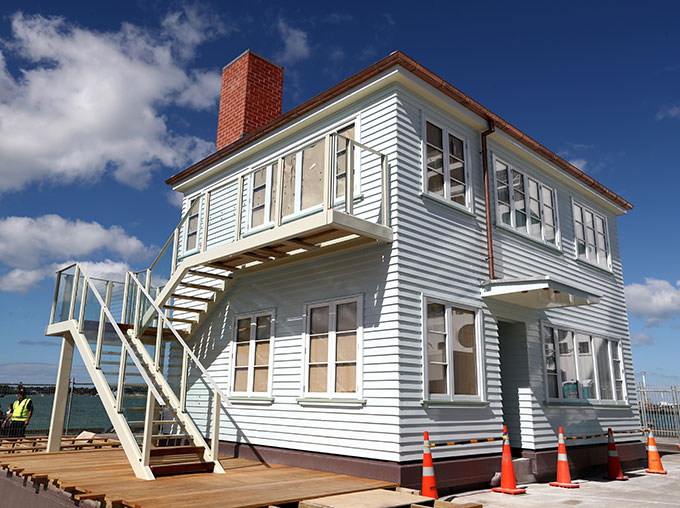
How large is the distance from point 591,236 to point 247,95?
10140 millimetres

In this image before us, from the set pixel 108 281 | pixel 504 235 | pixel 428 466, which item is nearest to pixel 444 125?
pixel 504 235

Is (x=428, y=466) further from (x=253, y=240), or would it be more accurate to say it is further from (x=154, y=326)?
(x=154, y=326)

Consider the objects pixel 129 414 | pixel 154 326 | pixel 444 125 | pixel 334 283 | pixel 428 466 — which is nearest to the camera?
pixel 428 466

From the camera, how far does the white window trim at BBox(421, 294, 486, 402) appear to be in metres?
9.26

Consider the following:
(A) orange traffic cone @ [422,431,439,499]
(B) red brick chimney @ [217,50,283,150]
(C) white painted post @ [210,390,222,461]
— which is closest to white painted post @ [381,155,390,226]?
(A) orange traffic cone @ [422,431,439,499]

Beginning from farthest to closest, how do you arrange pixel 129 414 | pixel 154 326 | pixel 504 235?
1. pixel 154 326
2. pixel 504 235
3. pixel 129 414

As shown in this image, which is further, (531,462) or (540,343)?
(540,343)

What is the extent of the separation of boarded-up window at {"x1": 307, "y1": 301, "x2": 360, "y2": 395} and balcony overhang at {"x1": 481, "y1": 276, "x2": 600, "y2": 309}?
110 inches

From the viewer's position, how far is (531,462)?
10844 millimetres

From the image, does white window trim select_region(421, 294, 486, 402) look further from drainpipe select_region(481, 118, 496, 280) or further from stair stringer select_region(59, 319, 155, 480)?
stair stringer select_region(59, 319, 155, 480)

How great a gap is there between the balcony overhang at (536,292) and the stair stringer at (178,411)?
18.8 ft

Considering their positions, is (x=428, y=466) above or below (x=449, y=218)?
below

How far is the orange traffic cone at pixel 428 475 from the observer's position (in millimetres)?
8155

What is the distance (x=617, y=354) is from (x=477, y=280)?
21.7 feet
